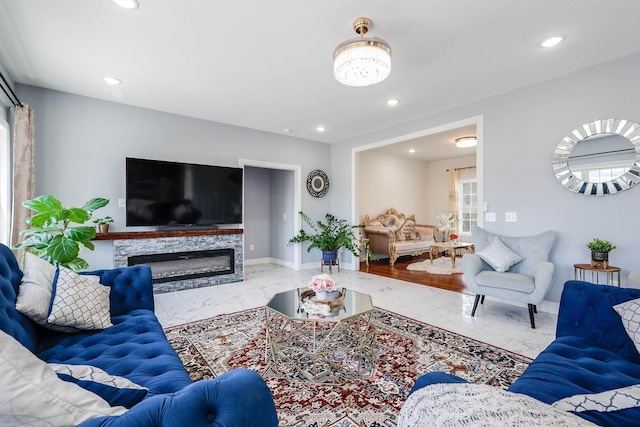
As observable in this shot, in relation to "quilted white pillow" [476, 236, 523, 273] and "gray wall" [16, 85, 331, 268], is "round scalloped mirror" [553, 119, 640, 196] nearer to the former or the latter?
"quilted white pillow" [476, 236, 523, 273]

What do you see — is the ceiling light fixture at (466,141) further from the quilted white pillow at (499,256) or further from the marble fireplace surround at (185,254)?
the marble fireplace surround at (185,254)

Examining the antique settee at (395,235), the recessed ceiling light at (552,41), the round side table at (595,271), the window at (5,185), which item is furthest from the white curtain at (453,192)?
the window at (5,185)

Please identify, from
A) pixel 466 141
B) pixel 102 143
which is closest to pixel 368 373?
pixel 102 143

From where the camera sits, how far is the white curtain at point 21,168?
3131 mm

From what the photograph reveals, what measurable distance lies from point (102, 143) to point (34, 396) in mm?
4209

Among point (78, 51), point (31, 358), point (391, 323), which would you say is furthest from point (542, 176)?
point (78, 51)

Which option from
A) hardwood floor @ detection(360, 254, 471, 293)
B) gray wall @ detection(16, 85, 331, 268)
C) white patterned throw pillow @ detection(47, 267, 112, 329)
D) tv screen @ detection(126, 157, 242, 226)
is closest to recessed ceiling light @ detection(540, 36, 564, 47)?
hardwood floor @ detection(360, 254, 471, 293)

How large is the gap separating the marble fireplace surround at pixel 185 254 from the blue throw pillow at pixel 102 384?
3437mm

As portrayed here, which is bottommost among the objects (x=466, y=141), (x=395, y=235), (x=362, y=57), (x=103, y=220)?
(x=395, y=235)

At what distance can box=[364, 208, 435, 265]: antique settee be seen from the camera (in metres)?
6.28

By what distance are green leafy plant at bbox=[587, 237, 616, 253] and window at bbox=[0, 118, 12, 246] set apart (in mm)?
6011

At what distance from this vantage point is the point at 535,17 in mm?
2277

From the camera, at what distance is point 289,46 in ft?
8.77

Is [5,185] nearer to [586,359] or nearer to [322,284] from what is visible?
[322,284]
